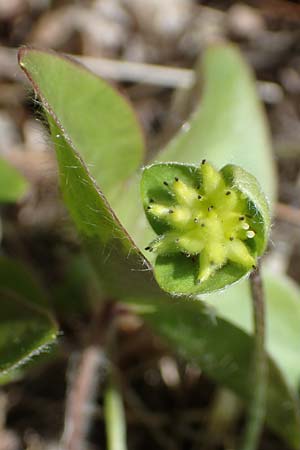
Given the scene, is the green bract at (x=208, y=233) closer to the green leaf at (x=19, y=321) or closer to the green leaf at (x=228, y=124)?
the green leaf at (x=19, y=321)

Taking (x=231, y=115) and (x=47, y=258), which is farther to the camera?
(x=47, y=258)

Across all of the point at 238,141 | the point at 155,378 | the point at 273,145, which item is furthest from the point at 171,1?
the point at 155,378

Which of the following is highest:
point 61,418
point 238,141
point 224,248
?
point 224,248

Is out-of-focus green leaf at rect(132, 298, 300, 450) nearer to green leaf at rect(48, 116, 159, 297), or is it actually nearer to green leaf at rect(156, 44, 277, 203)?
green leaf at rect(48, 116, 159, 297)

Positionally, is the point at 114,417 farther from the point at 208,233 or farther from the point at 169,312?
the point at 208,233

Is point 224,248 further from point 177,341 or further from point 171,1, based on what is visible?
point 171,1

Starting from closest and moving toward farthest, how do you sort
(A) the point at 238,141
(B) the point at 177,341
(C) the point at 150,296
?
(C) the point at 150,296, (B) the point at 177,341, (A) the point at 238,141

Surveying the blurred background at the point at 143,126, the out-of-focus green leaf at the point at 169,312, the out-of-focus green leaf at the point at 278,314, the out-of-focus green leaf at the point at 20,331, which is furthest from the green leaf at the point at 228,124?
the out-of-focus green leaf at the point at 20,331
